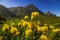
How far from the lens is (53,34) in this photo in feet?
12.6

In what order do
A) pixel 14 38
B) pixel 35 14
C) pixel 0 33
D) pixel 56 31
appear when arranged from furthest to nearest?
1. pixel 0 33
2. pixel 14 38
3. pixel 56 31
4. pixel 35 14

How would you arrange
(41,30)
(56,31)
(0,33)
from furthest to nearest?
1. (0,33)
2. (56,31)
3. (41,30)

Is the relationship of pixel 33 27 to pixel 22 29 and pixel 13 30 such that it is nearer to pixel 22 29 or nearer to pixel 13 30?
pixel 13 30

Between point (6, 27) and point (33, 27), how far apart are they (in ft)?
1.71

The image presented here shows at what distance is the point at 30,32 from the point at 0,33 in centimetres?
124

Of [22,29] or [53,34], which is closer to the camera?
[53,34]

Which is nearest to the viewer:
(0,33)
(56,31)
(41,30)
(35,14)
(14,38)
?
(41,30)

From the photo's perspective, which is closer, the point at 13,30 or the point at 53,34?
the point at 13,30

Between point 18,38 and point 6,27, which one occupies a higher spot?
point 6,27

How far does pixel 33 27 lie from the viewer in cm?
301

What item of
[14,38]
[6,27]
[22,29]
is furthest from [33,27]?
[22,29]

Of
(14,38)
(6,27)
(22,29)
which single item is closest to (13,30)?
(6,27)

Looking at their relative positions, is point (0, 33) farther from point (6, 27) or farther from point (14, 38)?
point (6, 27)

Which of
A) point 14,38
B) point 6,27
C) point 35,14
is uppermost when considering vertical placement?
point 35,14
